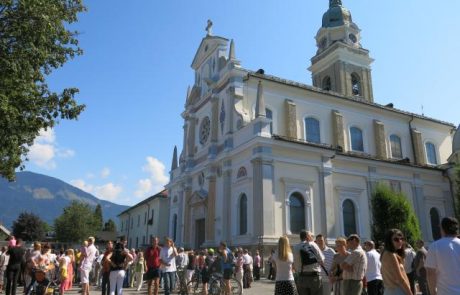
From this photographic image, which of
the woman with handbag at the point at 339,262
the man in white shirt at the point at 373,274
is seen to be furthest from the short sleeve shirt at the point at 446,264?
the man in white shirt at the point at 373,274

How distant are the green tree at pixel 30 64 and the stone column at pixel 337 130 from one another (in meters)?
21.2

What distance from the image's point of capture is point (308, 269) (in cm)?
754

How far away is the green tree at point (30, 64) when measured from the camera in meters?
12.3

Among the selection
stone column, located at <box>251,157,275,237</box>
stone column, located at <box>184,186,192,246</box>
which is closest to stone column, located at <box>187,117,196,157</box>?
stone column, located at <box>184,186,192,246</box>

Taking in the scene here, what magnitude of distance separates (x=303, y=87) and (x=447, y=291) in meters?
26.9

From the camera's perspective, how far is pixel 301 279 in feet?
24.7

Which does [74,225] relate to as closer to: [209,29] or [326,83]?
[209,29]

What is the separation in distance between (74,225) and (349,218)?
136ft

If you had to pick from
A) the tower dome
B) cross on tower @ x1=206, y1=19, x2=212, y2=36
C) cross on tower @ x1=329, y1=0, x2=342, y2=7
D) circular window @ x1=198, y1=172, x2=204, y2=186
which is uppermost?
cross on tower @ x1=329, y1=0, x2=342, y2=7

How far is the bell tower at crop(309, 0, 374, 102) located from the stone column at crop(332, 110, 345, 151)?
7.63m

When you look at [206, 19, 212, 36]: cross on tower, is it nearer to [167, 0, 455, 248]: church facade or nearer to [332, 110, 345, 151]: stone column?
[167, 0, 455, 248]: church facade

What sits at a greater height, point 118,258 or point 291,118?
point 291,118

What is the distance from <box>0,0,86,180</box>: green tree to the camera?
12.3 meters

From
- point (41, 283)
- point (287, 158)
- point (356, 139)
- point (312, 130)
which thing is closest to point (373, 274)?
point (41, 283)
